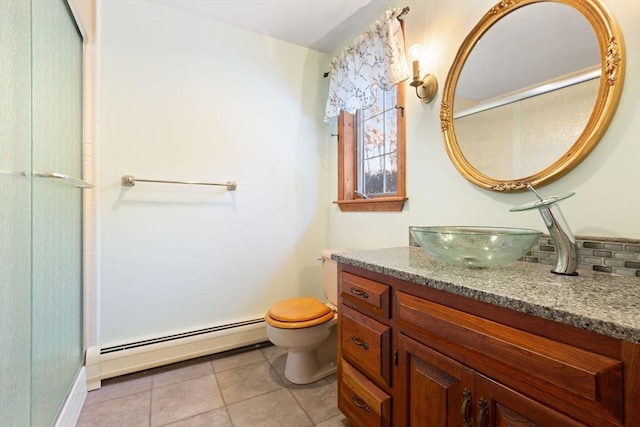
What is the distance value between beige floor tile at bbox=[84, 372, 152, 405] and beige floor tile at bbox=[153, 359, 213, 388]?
57mm

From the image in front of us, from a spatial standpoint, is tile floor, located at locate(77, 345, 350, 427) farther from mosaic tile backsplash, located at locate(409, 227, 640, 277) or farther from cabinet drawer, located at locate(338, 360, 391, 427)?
mosaic tile backsplash, located at locate(409, 227, 640, 277)

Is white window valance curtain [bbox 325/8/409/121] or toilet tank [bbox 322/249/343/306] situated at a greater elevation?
white window valance curtain [bbox 325/8/409/121]

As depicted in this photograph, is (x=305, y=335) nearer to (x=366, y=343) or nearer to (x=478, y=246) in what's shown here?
(x=366, y=343)

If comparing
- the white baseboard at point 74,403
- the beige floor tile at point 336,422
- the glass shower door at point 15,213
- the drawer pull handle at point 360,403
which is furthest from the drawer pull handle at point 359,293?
the white baseboard at point 74,403

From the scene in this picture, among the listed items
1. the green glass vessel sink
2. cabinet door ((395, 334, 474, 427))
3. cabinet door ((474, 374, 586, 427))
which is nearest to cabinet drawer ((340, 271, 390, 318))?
cabinet door ((395, 334, 474, 427))

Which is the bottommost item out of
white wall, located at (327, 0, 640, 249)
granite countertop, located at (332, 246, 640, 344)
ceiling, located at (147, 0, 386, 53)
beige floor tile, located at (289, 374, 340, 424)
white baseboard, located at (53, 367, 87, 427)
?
beige floor tile, located at (289, 374, 340, 424)

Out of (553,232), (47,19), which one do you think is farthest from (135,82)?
(553,232)

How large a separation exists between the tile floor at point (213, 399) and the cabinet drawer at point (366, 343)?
1.47 ft

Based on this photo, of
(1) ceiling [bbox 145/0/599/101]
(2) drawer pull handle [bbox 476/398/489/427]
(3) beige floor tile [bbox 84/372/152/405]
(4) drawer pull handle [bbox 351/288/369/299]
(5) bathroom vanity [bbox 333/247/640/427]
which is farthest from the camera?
(3) beige floor tile [bbox 84/372/152/405]

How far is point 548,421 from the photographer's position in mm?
603

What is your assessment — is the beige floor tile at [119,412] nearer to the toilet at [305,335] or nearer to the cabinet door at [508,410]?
the toilet at [305,335]

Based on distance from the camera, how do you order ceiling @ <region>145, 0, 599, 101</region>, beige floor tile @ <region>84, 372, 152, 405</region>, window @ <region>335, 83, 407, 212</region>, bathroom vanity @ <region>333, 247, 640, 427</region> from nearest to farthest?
bathroom vanity @ <region>333, 247, 640, 427</region> < ceiling @ <region>145, 0, 599, 101</region> < beige floor tile @ <region>84, 372, 152, 405</region> < window @ <region>335, 83, 407, 212</region>

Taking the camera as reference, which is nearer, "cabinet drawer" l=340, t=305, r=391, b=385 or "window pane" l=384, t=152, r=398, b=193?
"cabinet drawer" l=340, t=305, r=391, b=385

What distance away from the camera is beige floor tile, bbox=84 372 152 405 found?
5.14 ft
